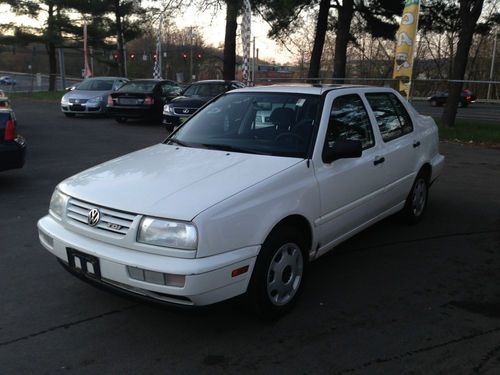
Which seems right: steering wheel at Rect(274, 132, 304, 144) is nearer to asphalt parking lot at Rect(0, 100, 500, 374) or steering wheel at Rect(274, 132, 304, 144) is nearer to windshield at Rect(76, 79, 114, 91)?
asphalt parking lot at Rect(0, 100, 500, 374)

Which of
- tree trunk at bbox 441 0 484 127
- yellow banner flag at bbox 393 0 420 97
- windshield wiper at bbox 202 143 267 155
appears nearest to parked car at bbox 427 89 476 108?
tree trunk at bbox 441 0 484 127

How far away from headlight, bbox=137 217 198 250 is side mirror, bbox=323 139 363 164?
4.49 feet

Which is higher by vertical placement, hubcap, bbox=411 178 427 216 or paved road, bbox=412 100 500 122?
hubcap, bbox=411 178 427 216

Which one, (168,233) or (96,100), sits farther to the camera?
(96,100)

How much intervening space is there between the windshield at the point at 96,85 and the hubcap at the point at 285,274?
16080 mm

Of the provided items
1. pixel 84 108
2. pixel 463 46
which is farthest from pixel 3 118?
pixel 463 46

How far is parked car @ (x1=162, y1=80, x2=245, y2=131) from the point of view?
44.1ft

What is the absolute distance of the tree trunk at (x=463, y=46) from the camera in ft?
46.9

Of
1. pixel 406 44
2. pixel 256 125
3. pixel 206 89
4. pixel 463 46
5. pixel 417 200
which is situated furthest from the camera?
pixel 206 89

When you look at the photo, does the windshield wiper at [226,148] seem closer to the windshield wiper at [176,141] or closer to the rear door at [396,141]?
the windshield wiper at [176,141]

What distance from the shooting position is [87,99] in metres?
17.2

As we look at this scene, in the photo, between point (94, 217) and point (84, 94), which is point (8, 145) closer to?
point (94, 217)

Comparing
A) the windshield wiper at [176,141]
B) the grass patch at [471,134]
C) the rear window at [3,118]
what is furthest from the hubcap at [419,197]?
the grass patch at [471,134]

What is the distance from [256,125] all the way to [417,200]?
2.39 metres
